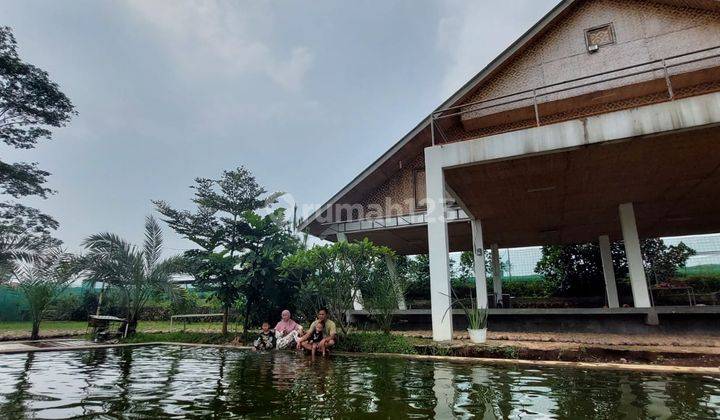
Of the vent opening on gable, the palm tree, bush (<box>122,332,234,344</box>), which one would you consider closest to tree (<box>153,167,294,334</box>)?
bush (<box>122,332,234,344</box>)

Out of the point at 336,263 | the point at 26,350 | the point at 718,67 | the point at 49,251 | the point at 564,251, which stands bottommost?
the point at 26,350

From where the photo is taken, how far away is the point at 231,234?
12141 mm

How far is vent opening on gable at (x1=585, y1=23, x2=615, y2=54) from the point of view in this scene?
424 inches

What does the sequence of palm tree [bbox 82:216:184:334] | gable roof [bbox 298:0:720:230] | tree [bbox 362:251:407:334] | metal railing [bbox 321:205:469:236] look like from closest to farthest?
1. tree [bbox 362:251:407:334]
2. gable roof [bbox 298:0:720:230]
3. palm tree [bbox 82:216:184:334]
4. metal railing [bbox 321:205:469:236]

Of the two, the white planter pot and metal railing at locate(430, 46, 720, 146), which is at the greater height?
metal railing at locate(430, 46, 720, 146)

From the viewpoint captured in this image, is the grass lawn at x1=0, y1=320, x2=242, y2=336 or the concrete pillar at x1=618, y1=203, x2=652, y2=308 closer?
the concrete pillar at x1=618, y1=203, x2=652, y2=308

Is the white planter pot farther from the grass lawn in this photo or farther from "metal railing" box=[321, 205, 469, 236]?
the grass lawn

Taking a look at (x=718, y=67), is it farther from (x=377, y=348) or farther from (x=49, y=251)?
(x=49, y=251)

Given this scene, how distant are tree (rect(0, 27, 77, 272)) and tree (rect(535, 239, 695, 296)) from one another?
25.0 m

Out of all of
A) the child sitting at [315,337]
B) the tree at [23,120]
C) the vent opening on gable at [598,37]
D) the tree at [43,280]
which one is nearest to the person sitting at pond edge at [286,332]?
the child sitting at [315,337]

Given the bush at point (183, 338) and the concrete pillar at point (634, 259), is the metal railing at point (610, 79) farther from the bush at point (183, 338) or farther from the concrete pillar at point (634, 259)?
the bush at point (183, 338)

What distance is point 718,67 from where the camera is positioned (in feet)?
31.3

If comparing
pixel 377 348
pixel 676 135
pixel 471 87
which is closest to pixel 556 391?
pixel 377 348

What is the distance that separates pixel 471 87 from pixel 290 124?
12.6 m
